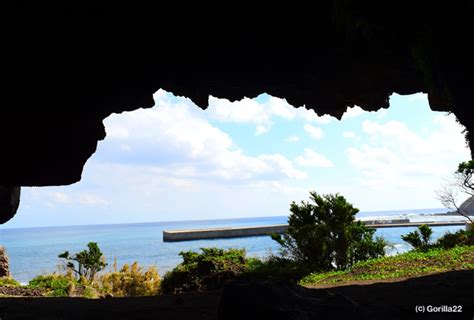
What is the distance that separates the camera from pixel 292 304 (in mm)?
4055

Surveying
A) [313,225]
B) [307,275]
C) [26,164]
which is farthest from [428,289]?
[26,164]

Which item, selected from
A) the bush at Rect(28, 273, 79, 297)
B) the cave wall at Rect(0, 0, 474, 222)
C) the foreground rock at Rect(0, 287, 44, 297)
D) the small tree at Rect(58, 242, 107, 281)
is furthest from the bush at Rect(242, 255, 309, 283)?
the small tree at Rect(58, 242, 107, 281)

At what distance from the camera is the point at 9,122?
10109 millimetres

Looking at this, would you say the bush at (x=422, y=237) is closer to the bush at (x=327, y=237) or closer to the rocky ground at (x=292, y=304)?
the bush at (x=327, y=237)

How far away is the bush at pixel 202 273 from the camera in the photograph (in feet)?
43.5

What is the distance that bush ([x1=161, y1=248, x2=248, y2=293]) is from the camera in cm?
1327

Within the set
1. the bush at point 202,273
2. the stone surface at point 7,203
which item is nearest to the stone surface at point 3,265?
the stone surface at point 7,203

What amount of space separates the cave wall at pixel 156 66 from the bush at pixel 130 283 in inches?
213

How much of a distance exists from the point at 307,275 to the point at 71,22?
11932 mm

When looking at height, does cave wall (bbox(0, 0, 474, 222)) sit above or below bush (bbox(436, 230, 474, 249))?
above

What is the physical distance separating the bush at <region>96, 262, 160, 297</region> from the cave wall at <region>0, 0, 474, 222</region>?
213 inches

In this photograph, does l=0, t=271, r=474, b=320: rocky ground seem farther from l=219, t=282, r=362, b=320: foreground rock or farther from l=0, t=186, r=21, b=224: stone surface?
l=0, t=186, r=21, b=224: stone surface

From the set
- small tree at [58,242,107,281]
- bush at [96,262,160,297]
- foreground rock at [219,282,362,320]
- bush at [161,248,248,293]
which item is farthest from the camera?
small tree at [58,242,107,281]

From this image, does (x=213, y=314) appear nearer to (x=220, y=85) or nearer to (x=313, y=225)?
(x=220, y=85)
